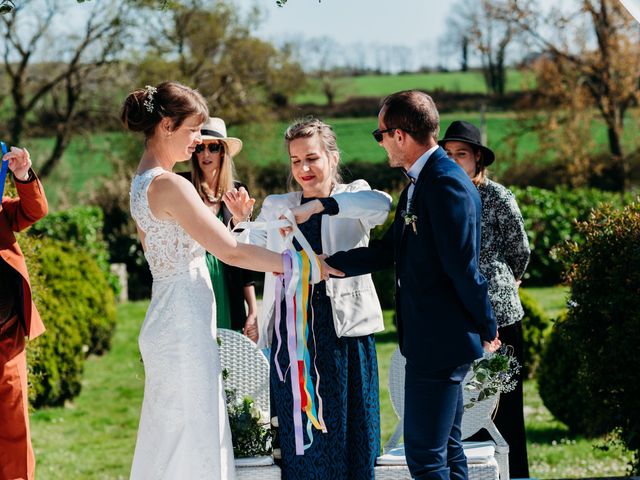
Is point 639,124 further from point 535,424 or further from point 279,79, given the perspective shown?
point 535,424

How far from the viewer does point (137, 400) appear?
9898mm

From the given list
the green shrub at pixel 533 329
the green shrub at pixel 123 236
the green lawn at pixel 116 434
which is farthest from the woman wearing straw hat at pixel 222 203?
the green shrub at pixel 123 236

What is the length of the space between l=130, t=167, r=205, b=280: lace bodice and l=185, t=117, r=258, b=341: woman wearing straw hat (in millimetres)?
1453

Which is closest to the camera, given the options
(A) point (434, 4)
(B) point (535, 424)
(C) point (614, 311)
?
(C) point (614, 311)

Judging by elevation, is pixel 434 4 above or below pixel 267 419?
above

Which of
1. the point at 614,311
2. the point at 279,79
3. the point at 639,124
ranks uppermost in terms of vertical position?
the point at 279,79

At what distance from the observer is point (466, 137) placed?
16.4ft

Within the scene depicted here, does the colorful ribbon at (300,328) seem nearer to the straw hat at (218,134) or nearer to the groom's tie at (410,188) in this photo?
the groom's tie at (410,188)

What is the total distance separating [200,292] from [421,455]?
1.06 metres

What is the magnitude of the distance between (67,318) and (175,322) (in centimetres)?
559

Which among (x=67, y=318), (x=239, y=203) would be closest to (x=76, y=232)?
(x=67, y=318)

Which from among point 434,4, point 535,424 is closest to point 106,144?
point 434,4

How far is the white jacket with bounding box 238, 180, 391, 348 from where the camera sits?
12.9 ft

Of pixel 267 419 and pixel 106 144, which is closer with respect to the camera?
pixel 267 419
